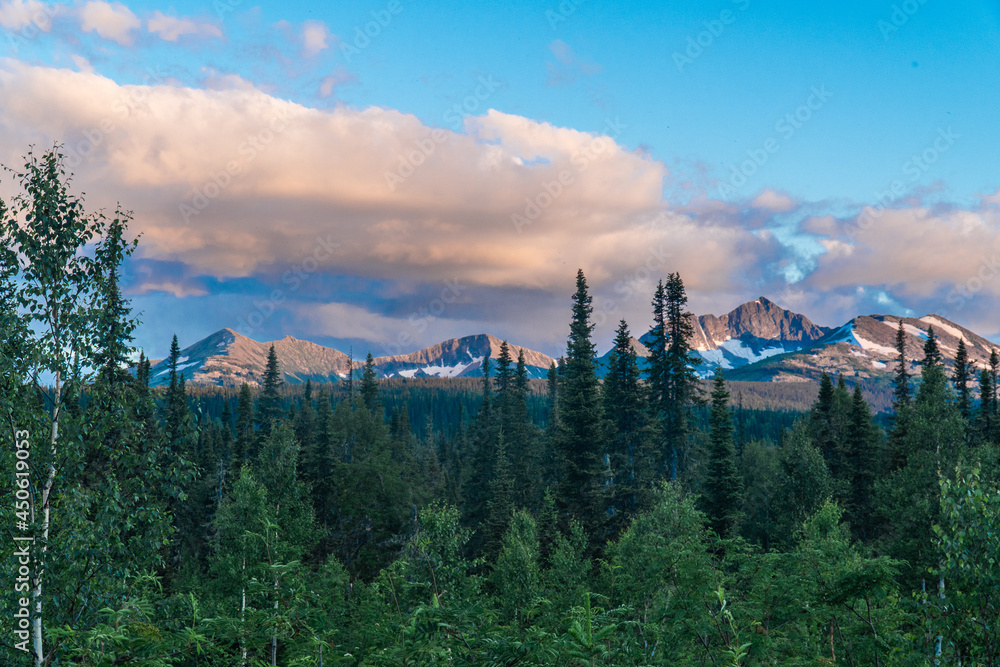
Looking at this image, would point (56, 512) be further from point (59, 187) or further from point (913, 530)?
point (913, 530)

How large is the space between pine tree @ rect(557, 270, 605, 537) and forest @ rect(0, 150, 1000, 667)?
175 millimetres

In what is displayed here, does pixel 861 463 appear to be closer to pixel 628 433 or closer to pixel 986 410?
pixel 986 410

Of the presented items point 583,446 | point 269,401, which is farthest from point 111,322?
point 269,401

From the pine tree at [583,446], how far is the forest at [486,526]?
0.57ft

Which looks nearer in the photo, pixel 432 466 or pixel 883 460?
pixel 883 460

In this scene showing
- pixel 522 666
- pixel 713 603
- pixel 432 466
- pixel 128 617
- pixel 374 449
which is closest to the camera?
pixel 522 666

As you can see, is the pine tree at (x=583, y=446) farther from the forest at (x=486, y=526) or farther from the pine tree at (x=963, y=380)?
the pine tree at (x=963, y=380)

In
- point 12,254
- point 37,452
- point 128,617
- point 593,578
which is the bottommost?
point 593,578

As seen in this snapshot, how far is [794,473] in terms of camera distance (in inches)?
1823

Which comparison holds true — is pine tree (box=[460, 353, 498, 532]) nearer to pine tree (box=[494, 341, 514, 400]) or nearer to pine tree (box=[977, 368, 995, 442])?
pine tree (box=[494, 341, 514, 400])

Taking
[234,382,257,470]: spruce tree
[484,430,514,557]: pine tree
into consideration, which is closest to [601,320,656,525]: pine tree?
[484,430,514,557]: pine tree

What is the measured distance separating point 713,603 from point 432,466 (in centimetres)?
6654

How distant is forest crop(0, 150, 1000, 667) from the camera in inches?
348

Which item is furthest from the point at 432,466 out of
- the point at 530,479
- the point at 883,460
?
the point at 883,460
